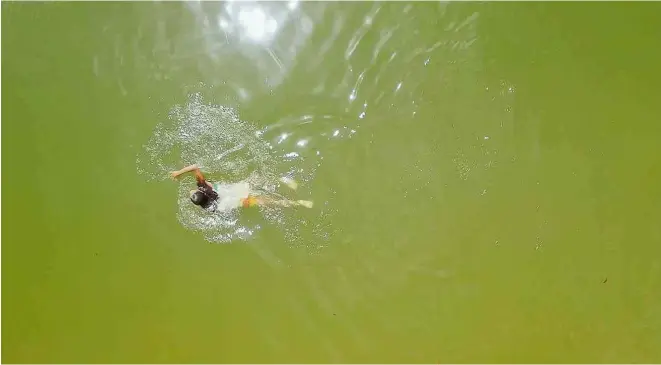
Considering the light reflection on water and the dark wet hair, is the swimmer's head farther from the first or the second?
the light reflection on water

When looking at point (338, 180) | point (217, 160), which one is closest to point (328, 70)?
point (338, 180)

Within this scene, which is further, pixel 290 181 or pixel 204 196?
pixel 290 181

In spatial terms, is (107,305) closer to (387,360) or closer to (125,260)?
(125,260)

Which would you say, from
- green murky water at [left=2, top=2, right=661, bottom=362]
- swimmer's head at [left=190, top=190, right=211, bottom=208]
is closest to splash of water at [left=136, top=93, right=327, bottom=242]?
green murky water at [left=2, top=2, right=661, bottom=362]

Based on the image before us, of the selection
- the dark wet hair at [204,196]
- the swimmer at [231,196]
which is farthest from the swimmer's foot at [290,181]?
the dark wet hair at [204,196]

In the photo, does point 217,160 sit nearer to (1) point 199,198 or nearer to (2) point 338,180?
(1) point 199,198
